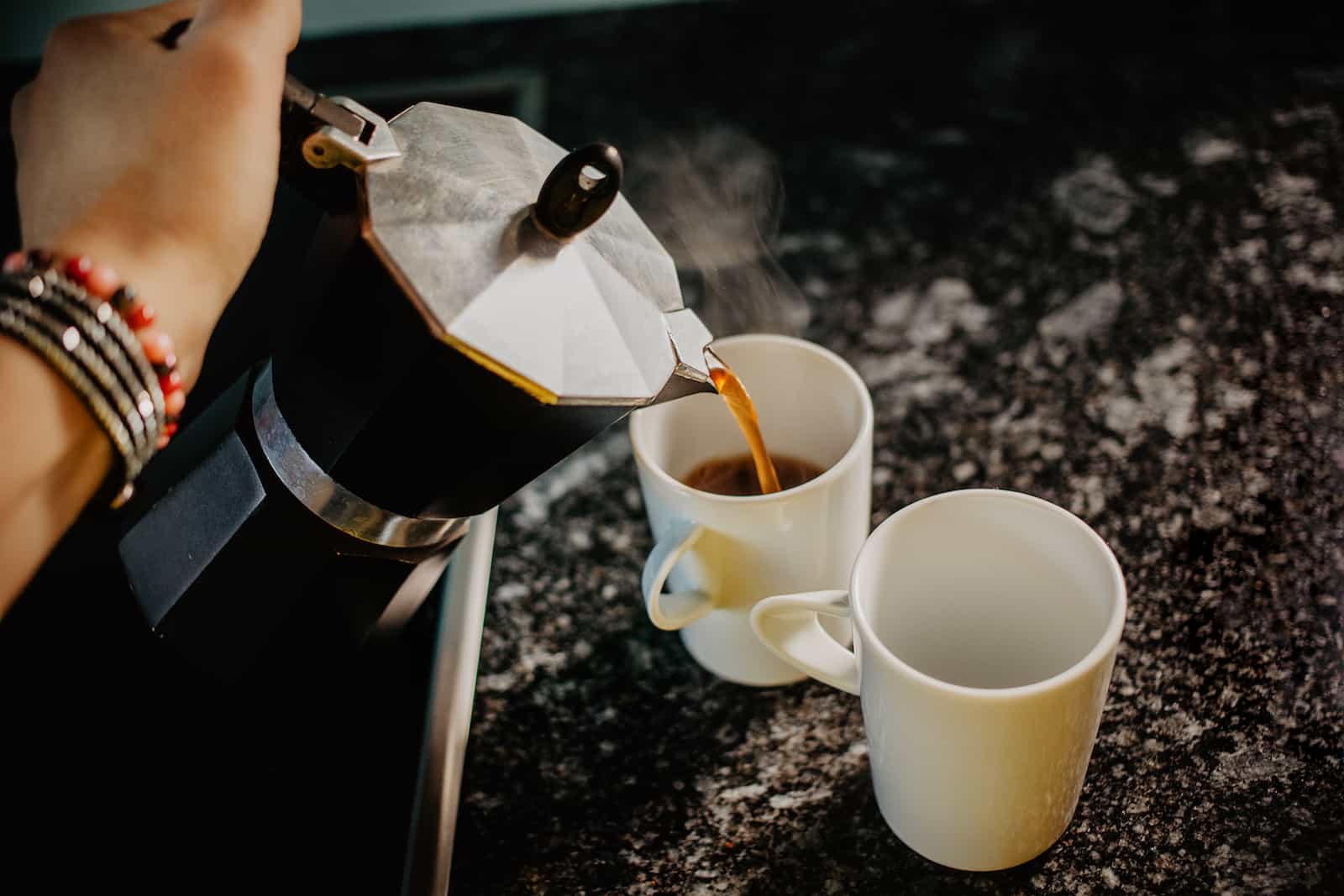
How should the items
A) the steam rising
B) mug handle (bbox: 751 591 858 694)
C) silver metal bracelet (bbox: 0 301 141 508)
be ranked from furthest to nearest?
the steam rising < mug handle (bbox: 751 591 858 694) < silver metal bracelet (bbox: 0 301 141 508)

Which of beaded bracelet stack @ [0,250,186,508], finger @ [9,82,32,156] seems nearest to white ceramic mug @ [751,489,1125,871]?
beaded bracelet stack @ [0,250,186,508]

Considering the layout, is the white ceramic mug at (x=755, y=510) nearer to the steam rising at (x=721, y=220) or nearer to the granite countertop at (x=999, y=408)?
the granite countertop at (x=999, y=408)

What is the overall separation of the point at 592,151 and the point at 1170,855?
16.6 inches

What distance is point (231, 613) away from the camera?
0.55m

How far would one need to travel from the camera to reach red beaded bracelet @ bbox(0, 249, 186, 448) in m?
0.40

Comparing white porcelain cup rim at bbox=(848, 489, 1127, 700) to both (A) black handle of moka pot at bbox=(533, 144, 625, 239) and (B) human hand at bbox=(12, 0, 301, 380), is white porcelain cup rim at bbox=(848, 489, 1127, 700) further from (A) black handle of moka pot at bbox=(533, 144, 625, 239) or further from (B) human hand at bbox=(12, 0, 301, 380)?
(B) human hand at bbox=(12, 0, 301, 380)

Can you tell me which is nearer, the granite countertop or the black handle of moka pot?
the black handle of moka pot

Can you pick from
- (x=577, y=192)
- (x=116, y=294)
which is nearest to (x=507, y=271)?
(x=577, y=192)

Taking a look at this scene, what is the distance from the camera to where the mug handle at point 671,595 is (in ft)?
1.84

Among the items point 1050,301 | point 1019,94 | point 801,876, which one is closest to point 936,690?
point 801,876

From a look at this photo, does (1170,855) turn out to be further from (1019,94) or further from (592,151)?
(1019,94)

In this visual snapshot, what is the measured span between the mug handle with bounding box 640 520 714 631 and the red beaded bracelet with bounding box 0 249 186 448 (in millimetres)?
249

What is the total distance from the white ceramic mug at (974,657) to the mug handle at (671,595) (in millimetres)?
53

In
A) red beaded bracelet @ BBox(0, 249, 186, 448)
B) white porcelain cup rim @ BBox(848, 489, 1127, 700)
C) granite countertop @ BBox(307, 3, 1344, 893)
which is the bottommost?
granite countertop @ BBox(307, 3, 1344, 893)
